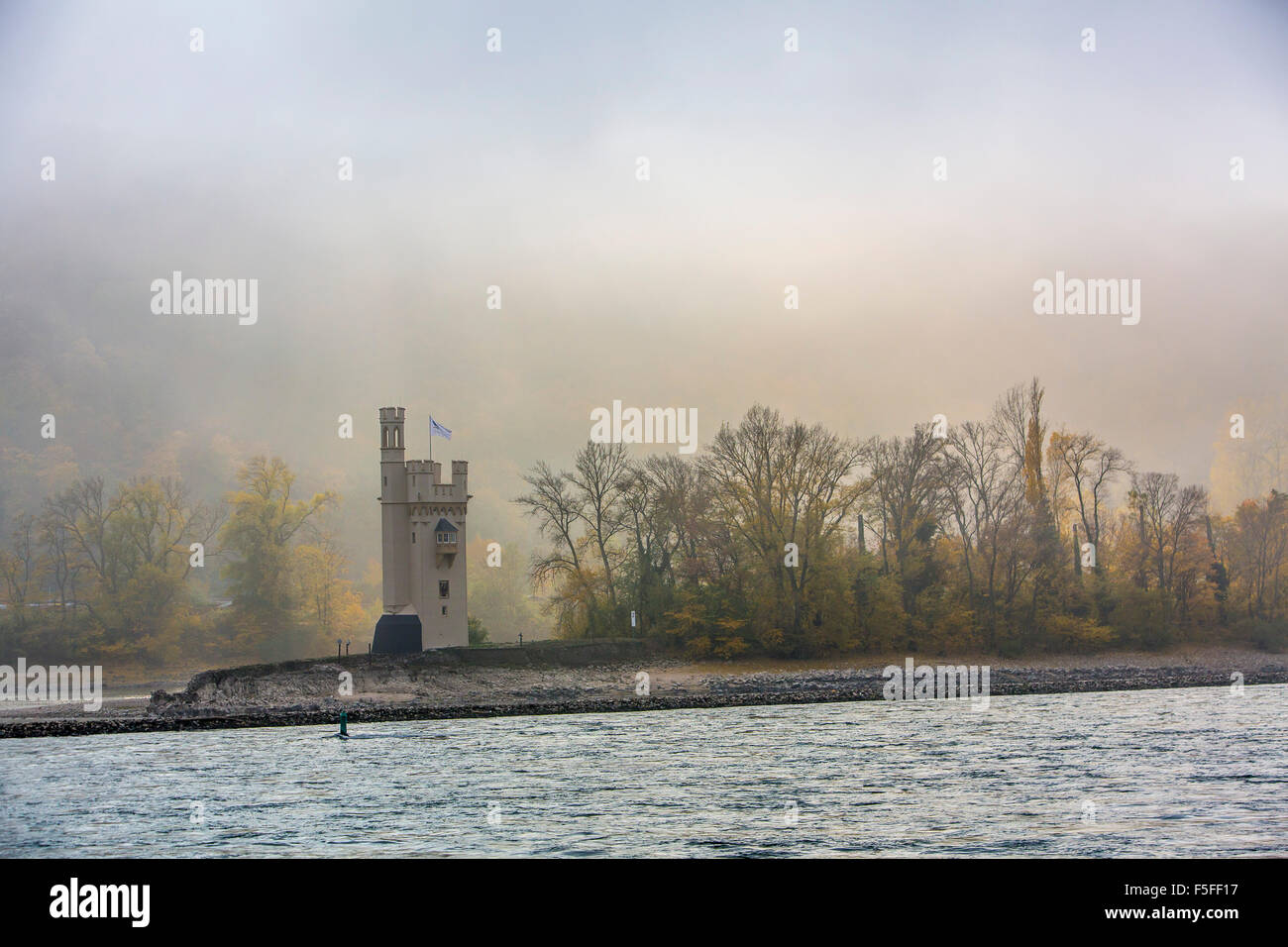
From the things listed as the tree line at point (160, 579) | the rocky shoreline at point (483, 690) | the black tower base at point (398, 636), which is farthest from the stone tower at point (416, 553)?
the tree line at point (160, 579)

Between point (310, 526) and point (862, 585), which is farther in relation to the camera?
point (310, 526)

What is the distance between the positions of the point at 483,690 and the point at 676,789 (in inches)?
1137

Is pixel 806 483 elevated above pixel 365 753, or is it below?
above

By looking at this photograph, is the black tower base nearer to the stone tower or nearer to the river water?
the stone tower

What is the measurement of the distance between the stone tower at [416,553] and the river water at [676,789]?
9.08m

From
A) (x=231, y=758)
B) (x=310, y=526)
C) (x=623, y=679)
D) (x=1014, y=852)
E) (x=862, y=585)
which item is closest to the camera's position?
(x=1014, y=852)

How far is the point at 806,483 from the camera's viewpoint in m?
69.8

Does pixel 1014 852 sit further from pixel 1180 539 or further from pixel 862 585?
pixel 1180 539

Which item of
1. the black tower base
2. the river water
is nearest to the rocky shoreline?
the black tower base
